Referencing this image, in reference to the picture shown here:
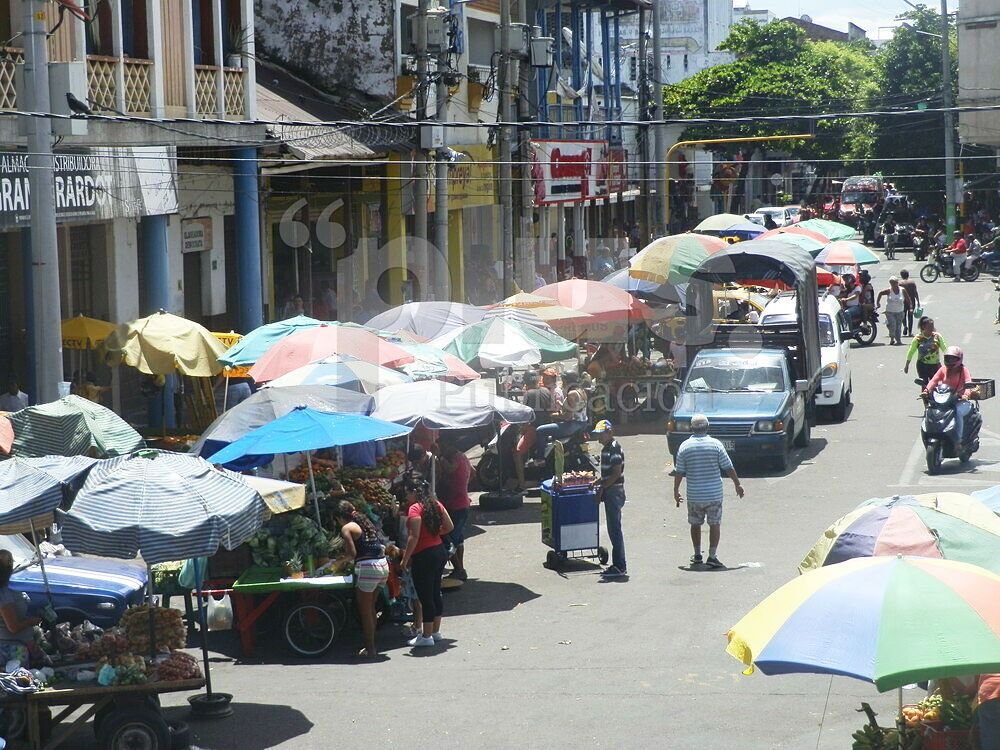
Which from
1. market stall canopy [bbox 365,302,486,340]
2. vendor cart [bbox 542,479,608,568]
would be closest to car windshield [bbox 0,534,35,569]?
vendor cart [bbox 542,479,608,568]

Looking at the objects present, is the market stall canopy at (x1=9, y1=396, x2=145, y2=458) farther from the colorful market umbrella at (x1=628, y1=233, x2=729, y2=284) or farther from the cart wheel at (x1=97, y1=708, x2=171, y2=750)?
the colorful market umbrella at (x1=628, y1=233, x2=729, y2=284)

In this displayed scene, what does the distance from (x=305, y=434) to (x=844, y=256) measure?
2142 centimetres

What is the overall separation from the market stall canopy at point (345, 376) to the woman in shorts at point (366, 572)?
4.08 meters

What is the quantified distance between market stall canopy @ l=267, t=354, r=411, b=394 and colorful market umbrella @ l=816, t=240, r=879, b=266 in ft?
57.3

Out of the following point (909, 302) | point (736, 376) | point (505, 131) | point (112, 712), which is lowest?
point (112, 712)

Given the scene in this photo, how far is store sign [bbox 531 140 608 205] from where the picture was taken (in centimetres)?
4012

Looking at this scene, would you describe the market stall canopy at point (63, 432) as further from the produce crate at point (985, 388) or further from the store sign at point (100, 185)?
the produce crate at point (985, 388)

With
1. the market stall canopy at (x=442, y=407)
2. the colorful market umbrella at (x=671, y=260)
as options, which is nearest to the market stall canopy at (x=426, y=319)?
the colorful market umbrella at (x=671, y=260)

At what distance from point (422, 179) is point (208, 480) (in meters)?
20.5

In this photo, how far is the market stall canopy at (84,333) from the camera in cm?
1945

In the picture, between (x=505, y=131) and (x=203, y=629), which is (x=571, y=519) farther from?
(x=505, y=131)

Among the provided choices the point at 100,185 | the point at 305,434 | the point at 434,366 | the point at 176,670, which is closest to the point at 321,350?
the point at 434,366

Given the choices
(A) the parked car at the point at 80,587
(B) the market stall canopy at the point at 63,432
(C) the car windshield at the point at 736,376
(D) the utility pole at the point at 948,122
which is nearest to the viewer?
→ (A) the parked car at the point at 80,587

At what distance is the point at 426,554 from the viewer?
1212cm
